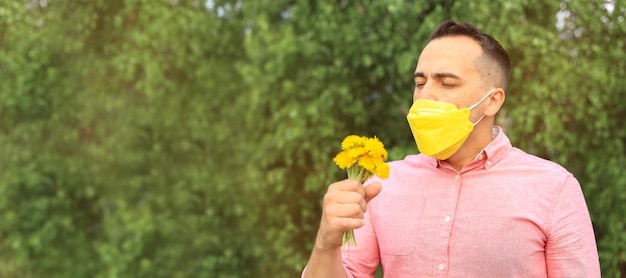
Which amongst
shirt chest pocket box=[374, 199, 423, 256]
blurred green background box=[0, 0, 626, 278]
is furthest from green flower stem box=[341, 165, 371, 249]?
blurred green background box=[0, 0, 626, 278]

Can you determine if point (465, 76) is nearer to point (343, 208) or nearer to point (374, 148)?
point (374, 148)

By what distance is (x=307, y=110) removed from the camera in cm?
449

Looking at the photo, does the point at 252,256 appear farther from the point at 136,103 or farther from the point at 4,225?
the point at 4,225

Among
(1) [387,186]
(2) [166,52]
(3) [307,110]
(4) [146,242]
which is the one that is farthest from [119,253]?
(1) [387,186]

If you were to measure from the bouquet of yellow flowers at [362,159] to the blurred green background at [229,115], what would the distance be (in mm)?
2199

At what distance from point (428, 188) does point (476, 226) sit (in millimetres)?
224

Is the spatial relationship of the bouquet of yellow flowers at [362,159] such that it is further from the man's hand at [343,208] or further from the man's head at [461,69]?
the man's head at [461,69]

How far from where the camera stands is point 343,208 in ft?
6.52

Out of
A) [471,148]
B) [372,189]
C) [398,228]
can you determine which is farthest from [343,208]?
[471,148]

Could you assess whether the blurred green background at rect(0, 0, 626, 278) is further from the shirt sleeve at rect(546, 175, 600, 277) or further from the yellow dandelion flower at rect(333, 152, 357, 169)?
the yellow dandelion flower at rect(333, 152, 357, 169)

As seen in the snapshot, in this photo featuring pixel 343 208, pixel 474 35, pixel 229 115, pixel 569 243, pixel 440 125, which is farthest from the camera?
pixel 229 115

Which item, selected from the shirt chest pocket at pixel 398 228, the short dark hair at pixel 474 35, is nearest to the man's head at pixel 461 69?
the short dark hair at pixel 474 35

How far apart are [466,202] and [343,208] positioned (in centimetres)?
55

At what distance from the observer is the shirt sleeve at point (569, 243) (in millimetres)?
2213
